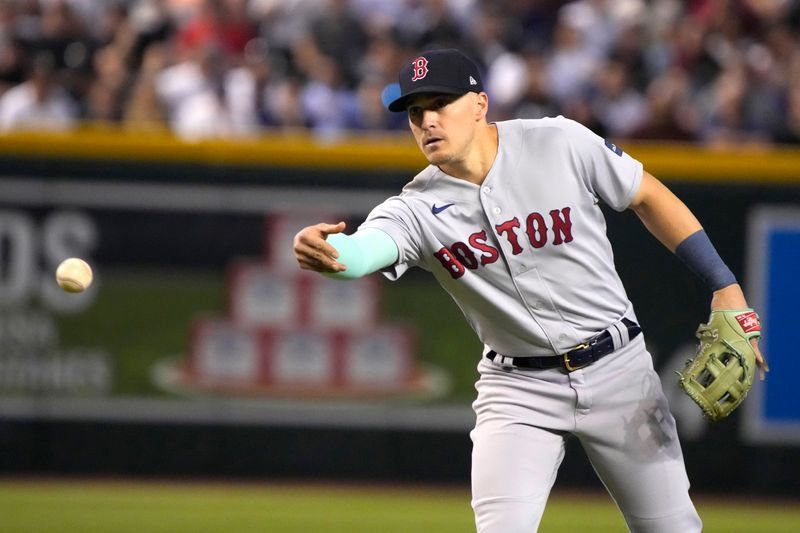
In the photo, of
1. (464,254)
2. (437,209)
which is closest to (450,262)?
(464,254)

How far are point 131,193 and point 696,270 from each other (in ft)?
16.6

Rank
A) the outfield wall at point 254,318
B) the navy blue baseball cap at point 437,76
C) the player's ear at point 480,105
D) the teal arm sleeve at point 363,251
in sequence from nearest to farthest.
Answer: the teal arm sleeve at point 363,251
the navy blue baseball cap at point 437,76
the player's ear at point 480,105
the outfield wall at point 254,318

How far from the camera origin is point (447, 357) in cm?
844

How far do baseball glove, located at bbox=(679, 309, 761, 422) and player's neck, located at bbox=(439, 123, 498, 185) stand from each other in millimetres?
953

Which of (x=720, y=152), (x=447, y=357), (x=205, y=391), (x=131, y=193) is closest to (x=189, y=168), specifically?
(x=131, y=193)

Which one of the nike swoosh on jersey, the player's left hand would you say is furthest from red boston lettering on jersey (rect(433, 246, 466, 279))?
the player's left hand

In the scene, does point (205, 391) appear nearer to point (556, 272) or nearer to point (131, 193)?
point (131, 193)

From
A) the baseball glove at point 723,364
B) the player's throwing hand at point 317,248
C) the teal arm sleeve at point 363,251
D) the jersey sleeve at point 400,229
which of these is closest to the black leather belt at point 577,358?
the baseball glove at point 723,364

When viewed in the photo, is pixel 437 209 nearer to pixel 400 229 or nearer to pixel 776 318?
pixel 400 229

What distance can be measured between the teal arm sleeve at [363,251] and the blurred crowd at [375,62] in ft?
17.8

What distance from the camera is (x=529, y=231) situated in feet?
13.9

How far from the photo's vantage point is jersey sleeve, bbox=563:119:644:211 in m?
4.26

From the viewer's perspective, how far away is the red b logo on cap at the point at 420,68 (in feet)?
13.4

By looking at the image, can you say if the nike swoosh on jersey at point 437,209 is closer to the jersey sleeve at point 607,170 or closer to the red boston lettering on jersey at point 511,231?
the red boston lettering on jersey at point 511,231
